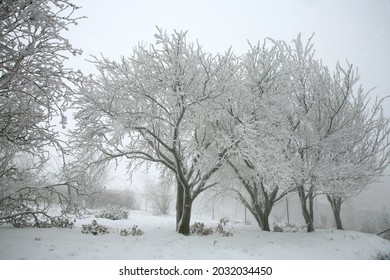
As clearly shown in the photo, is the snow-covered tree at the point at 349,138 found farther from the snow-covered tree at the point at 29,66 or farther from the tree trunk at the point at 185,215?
the snow-covered tree at the point at 29,66

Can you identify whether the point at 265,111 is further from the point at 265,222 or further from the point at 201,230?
the point at 265,222

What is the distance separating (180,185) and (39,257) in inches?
168

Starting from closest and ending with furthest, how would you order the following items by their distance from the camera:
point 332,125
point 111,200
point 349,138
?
point 349,138 < point 332,125 < point 111,200

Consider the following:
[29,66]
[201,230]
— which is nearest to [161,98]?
[29,66]

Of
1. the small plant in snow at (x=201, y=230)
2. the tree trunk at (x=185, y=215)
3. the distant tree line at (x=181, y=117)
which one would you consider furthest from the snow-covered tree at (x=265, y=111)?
the small plant in snow at (x=201, y=230)

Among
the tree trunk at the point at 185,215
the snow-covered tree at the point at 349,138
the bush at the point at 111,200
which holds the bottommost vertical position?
the bush at the point at 111,200

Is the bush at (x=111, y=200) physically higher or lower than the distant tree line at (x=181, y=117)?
lower

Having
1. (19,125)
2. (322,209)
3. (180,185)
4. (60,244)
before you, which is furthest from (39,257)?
(322,209)

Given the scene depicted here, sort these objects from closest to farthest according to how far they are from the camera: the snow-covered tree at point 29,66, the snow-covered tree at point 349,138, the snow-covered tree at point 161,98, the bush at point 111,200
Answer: the snow-covered tree at point 29,66 → the snow-covered tree at point 161,98 → the snow-covered tree at point 349,138 → the bush at point 111,200

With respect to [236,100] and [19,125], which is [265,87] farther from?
[19,125]

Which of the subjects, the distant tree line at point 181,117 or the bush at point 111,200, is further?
the bush at point 111,200

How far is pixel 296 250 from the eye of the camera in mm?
5613

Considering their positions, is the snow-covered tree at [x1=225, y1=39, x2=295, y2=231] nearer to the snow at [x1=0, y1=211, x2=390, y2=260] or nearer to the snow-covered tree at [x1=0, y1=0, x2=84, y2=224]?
the snow at [x1=0, y1=211, x2=390, y2=260]
